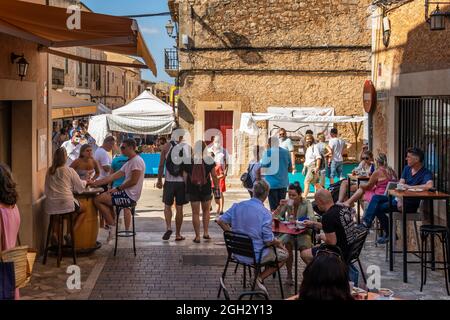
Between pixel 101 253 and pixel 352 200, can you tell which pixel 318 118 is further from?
pixel 101 253

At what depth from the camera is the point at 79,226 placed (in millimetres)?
9617

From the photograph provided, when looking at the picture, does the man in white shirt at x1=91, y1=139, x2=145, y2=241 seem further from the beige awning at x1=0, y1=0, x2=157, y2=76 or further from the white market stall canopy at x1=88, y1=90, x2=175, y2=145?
the white market stall canopy at x1=88, y1=90, x2=175, y2=145

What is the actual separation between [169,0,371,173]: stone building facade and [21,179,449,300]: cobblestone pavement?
1062cm

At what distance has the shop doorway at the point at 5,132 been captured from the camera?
9.03 meters

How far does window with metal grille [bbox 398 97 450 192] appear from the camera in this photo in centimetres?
891

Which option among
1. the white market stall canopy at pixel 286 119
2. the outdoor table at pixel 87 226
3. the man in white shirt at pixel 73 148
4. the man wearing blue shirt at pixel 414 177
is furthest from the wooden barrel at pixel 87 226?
the white market stall canopy at pixel 286 119

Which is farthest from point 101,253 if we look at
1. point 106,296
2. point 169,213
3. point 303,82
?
point 303,82

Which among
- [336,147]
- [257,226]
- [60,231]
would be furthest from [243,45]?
[257,226]

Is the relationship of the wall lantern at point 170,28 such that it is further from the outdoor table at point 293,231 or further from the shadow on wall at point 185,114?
the outdoor table at point 293,231

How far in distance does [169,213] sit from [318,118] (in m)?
8.36

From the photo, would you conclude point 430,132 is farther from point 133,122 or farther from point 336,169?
point 133,122

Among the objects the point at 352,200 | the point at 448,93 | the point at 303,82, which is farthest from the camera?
the point at 303,82

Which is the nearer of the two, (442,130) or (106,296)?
(106,296)

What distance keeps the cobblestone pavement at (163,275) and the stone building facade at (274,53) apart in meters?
10.6
